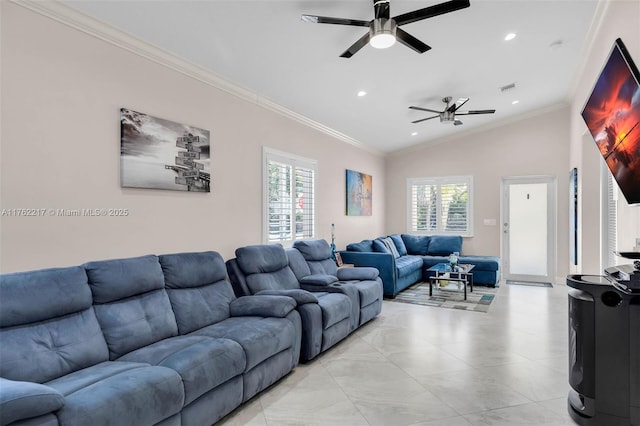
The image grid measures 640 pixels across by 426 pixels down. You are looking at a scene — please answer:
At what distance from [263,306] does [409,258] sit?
4671mm

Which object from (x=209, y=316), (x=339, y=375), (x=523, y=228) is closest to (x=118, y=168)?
(x=209, y=316)

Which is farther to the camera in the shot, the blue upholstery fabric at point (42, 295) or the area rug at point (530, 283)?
the area rug at point (530, 283)

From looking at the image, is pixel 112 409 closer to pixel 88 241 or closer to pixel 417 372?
pixel 88 241

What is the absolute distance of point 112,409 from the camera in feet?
5.73

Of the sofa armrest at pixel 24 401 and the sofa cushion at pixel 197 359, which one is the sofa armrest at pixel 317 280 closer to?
the sofa cushion at pixel 197 359

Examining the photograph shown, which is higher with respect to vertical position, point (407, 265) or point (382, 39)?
point (382, 39)

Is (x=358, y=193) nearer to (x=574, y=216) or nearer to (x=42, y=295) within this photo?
(x=574, y=216)

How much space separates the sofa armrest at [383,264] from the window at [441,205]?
2665 mm

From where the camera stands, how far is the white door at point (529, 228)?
7.35 m

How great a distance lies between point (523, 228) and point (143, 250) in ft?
23.7

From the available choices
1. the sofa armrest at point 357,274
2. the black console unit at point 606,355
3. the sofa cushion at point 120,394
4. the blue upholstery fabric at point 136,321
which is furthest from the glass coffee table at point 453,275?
the sofa cushion at point 120,394

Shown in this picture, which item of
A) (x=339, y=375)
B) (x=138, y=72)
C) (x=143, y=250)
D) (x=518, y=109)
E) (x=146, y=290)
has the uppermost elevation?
(x=518, y=109)

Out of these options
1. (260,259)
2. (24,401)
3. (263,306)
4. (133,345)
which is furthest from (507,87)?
(24,401)

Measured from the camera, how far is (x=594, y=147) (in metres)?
5.26
